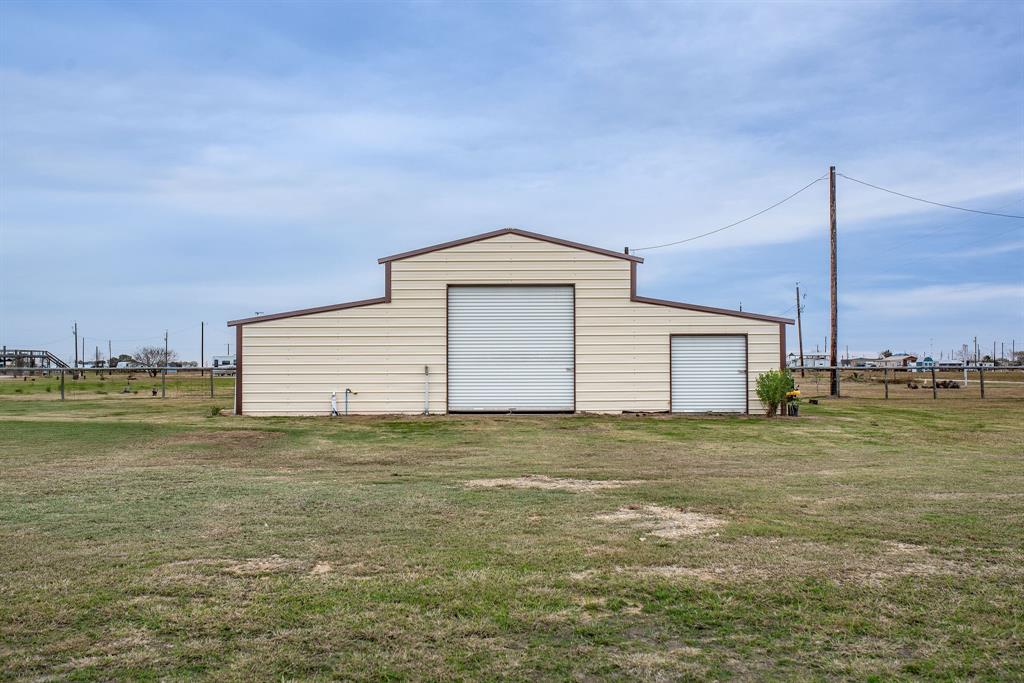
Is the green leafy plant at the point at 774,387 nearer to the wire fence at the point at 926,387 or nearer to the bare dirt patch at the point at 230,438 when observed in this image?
the wire fence at the point at 926,387

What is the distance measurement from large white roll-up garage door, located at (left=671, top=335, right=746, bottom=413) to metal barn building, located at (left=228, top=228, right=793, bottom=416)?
28 millimetres

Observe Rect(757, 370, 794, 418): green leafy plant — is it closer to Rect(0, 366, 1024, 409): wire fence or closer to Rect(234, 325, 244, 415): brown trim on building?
Rect(0, 366, 1024, 409): wire fence

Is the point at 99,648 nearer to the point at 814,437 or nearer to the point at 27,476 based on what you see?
the point at 27,476

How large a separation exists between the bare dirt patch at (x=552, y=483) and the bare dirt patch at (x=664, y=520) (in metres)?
1.25

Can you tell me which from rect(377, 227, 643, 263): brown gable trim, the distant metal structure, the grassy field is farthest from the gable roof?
the distant metal structure

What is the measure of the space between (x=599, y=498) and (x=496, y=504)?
3.73ft

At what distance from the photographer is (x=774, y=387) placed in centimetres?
2056

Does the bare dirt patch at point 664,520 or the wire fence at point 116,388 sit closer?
the bare dirt patch at point 664,520

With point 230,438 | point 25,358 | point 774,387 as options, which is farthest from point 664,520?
point 25,358

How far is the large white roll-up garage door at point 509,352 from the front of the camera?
21.8 m

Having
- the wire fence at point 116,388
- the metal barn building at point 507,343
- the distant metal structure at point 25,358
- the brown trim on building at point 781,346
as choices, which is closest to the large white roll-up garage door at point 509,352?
the metal barn building at point 507,343

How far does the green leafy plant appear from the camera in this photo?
2056 centimetres

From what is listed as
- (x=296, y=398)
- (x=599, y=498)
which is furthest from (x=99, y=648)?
(x=296, y=398)

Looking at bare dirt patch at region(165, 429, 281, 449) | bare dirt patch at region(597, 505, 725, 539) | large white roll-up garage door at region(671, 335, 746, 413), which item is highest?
large white roll-up garage door at region(671, 335, 746, 413)
